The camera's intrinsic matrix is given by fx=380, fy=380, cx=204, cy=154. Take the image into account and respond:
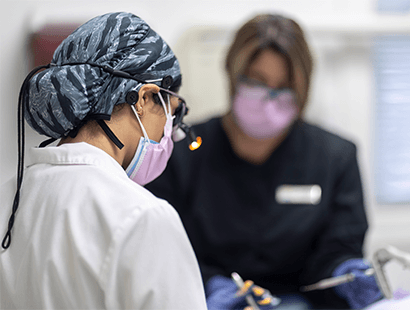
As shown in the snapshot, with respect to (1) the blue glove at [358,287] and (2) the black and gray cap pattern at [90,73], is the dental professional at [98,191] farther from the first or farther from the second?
(1) the blue glove at [358,287]

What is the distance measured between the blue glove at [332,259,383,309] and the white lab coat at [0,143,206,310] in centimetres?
62

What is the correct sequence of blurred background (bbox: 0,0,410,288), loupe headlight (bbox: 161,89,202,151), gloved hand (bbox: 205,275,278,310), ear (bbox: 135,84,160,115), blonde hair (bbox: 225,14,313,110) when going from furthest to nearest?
1. blurred background (bbox: 0,0,410,288)
2. blonde hair (bbox: 225,14,313,110)
3. gloved hand (bbox: 205,275,278,310)
4. loupe headlight (bbox: 161,89,202,151)
5. ear (bbox: 135,84,160,115)

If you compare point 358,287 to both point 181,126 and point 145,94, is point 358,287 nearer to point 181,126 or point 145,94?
point 181,126

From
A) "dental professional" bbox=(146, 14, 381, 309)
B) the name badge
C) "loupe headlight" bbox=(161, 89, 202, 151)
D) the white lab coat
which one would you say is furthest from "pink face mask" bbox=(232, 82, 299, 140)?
the white lab coat

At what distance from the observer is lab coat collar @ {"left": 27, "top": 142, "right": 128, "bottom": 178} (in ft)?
1.93

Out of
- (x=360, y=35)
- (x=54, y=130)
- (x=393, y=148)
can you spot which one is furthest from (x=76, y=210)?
(x=393, y=148)

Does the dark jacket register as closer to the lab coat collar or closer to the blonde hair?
the blonde hair

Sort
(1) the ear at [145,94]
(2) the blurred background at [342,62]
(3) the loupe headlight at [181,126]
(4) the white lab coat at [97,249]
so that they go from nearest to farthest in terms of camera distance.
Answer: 1. (4) the white lab coat at [97,249]
2. (1) the ear at [145,94]
3. (3) the loupe headlight at [181,126]
4. (2) the blurred background at [342,62]

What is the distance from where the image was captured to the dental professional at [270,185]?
3.89 ft

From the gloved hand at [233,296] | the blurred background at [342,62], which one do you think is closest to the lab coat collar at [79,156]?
the gloved hand at [233,296]

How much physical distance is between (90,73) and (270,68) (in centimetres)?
71

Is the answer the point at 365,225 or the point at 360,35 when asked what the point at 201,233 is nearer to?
the point at 365,225

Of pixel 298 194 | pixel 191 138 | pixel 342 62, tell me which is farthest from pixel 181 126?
pixel 342 62

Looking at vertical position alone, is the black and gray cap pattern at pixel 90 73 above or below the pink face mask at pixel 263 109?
above
